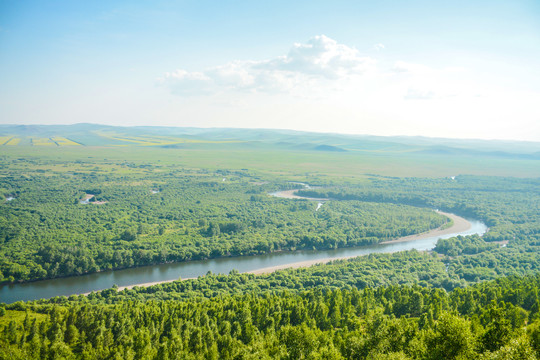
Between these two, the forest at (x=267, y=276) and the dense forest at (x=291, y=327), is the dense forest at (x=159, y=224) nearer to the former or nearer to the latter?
the forest at (x=267, y=276)

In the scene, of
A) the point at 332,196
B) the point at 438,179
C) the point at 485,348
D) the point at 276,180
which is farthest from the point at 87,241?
the point at 438,179

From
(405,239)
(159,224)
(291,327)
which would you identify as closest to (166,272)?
(159,224)

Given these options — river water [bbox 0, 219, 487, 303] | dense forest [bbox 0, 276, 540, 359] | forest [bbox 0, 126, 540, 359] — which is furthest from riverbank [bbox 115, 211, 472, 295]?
dense forest [bbox 0, 276, 540, 359]

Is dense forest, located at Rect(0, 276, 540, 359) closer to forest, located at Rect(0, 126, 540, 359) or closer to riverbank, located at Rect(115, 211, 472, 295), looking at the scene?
forest, located at Rect(0, 126, 540, 359)

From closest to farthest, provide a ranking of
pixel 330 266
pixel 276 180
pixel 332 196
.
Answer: pixel 330 266
pixel 332 196
pixel 276 180

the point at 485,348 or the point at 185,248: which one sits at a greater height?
the point at 485,348

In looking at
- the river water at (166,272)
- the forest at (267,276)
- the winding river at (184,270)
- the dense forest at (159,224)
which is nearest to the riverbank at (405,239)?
the winding river at (184,270)

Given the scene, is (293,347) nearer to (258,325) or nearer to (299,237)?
(258,325)

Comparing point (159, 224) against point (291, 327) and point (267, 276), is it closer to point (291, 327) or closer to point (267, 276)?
point (267, 276)

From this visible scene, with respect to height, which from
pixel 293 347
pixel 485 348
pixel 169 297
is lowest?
pixel 169 297
